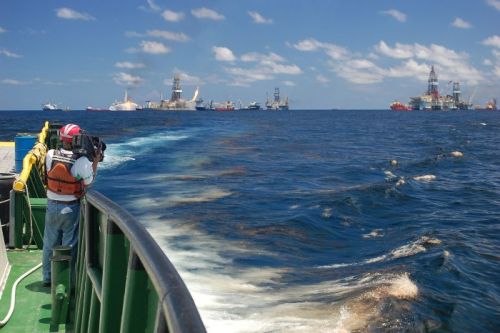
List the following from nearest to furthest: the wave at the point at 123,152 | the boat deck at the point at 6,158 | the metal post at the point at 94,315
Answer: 1. the metal post at the point at 94,315
2. the boat deck at the point at 6,158
3. the wave at the point at 123,152

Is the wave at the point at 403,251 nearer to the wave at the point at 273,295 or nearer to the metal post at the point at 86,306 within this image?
the wave at the point at 273,295

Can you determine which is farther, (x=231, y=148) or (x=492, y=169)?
(x=231, y=148)

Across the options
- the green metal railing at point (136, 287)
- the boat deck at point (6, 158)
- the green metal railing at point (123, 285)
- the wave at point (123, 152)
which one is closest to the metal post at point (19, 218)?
the green metal railing at point (123, 285)

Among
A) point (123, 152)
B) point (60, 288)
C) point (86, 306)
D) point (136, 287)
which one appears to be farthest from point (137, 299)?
point (123, 152)

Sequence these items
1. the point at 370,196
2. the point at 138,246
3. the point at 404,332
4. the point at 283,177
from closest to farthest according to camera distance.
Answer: the point at 138,246 < the point at 404,332 < the point at 370,196 < the point at 283,177

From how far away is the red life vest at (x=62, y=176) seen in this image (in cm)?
582

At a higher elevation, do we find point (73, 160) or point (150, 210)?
point (73, 160)

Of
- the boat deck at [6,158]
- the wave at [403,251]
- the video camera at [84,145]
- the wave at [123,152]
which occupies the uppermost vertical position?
the video camera at [84,145]

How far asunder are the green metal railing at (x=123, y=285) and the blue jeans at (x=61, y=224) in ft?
2.68

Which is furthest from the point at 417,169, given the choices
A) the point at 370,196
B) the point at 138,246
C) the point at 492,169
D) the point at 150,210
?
the point at 138,246

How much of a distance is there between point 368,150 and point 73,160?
3925cm

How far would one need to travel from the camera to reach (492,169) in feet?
100

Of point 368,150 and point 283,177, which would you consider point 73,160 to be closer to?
point 283,177

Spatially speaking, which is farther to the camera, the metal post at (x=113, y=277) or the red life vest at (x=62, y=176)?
the red life vest at (x=62, y=176)
